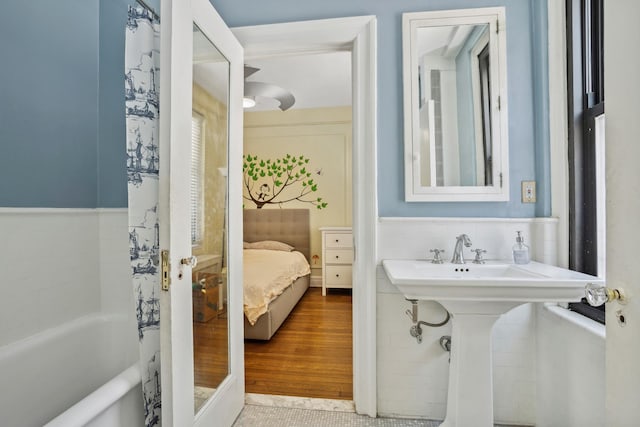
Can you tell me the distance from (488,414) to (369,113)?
156 centimetres

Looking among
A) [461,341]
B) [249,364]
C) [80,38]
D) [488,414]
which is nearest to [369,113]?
[461,341]

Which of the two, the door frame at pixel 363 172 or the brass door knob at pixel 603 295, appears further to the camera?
the door frame at pixel 363 172

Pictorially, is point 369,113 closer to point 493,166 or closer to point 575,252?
point 493,166

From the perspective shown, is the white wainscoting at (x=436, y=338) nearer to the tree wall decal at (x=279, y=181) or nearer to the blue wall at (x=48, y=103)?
the blue wall at (x=48, y=103)

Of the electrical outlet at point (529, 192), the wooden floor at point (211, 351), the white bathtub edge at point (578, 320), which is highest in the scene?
the electrical outlet at point (529, 192)

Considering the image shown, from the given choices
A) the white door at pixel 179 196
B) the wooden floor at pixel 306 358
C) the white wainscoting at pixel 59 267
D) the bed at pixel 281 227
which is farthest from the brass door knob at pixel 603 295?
the bed at pixel 281 227

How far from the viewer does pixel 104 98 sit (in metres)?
1.84

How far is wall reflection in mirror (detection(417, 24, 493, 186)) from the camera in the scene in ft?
5.64

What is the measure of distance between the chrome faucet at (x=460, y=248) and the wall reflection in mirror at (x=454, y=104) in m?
0.32

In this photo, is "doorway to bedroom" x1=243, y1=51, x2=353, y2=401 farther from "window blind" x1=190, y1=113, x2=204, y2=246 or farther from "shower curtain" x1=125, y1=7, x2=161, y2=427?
"window blind" x1=190, y1=113, x2=204, y2=246

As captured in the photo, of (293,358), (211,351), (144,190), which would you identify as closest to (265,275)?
(293,358)

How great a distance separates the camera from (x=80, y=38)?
1.74 metres

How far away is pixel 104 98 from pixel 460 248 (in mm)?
2220

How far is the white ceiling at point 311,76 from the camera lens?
3.09 meters
